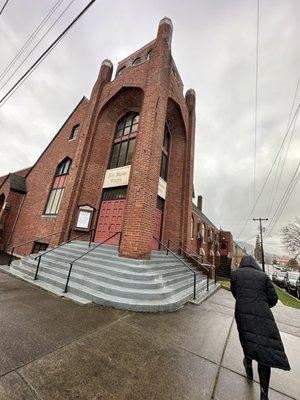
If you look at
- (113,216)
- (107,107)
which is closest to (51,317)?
(113,216)

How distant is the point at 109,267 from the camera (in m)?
6.41

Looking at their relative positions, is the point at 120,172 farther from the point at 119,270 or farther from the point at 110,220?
the point at 119,270

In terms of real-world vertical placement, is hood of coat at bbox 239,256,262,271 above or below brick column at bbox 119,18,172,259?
below

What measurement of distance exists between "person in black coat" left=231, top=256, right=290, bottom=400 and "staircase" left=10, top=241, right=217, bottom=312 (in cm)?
Answer: 277

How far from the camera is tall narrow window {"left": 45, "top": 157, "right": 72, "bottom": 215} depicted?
11.7m

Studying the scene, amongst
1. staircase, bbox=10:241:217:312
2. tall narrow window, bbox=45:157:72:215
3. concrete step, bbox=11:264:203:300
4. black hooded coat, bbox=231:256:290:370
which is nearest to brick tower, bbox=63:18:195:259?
staircase, bbox=10:241:217:312

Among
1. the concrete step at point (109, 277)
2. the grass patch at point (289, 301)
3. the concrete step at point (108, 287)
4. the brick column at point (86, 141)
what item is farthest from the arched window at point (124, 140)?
the grass patch at point (289, 301)

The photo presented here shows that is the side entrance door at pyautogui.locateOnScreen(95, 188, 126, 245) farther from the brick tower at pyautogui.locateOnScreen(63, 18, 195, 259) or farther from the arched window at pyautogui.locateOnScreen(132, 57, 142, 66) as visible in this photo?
the arched window at pyautogui.locateOnScreen(132, 57, 142, 66)

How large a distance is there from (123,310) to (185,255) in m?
6.87

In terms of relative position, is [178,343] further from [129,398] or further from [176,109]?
[176,109]

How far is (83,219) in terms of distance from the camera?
9.64m

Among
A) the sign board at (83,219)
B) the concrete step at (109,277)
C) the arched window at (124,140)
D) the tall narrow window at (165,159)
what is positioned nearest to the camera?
the concrete step at (109,277)

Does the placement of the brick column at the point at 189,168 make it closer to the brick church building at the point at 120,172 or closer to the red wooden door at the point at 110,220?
the brick church building at the point at 120,172

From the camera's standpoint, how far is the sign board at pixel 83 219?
959cm
